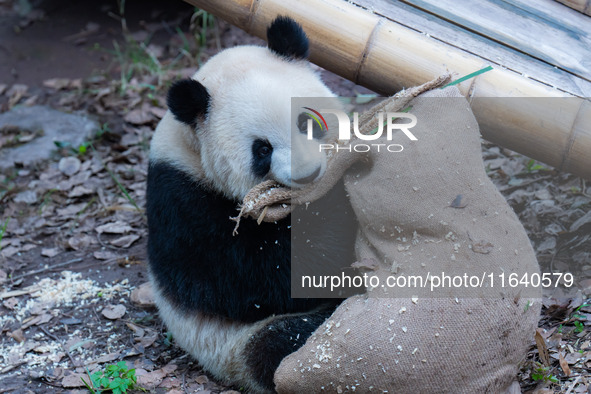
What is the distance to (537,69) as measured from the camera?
11.4ft

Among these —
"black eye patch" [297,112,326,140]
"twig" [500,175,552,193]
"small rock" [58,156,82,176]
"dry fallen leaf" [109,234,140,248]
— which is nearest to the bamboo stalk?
"twig" [500,175,552,193]

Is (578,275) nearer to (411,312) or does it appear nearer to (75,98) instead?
(411,312)

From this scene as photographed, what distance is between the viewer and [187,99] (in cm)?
297

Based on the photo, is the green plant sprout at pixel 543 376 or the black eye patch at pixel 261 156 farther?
the black eye patch at pixel 261 156

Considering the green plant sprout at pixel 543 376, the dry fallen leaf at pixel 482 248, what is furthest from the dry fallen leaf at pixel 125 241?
the green plant sprout at pixel 543 376

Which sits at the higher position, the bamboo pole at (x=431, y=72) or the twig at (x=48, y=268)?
the bamboo pole at (x=431, y=72)

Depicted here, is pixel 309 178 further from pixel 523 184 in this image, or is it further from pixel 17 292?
pixel 17 292

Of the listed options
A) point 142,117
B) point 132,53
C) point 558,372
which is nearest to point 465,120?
point 558,372

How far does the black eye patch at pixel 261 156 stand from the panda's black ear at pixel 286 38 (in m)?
0.59

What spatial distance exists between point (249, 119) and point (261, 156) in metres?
0.19

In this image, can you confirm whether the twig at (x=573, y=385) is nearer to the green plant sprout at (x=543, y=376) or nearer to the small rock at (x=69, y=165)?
the green plant sprout at (x=543, y=376)

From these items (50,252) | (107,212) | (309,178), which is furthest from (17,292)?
(309,178)

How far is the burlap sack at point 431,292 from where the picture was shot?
92.4 inches

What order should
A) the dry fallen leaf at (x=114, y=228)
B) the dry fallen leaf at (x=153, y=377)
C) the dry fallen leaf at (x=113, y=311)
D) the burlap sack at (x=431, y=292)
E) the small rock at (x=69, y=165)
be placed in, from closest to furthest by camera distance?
the burlap sack at (x=431, y=292), the dry fallen leaf at (x=153, y=377), the dry fallen leaf at (x=113, y=311), the dry fallen leaf at (x=114, y=228), the small rock at (x=69, y=165)
